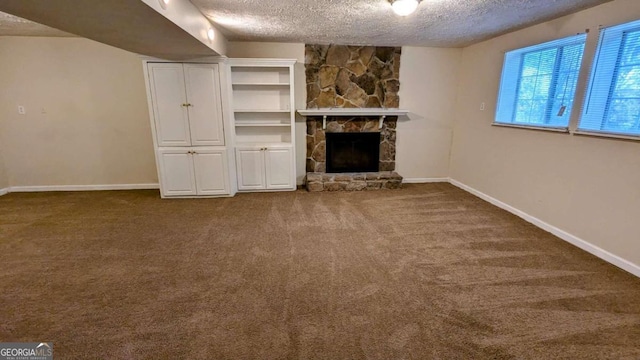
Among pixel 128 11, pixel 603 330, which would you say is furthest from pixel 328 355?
pixel 128 11

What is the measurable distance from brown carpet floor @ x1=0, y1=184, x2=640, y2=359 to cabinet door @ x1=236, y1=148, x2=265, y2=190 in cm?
97

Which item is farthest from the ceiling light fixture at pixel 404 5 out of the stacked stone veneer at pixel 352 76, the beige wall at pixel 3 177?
the beige wall at pixel 3 177

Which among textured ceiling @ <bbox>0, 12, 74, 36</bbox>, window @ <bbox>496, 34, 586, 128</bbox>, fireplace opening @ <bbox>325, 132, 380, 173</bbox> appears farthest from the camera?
fireplace opening @ <bbox>325, 132, 380, 173</bbox>

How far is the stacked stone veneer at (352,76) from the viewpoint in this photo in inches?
180

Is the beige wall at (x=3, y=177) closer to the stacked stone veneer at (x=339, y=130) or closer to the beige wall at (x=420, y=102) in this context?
the beige wall at (x=420, y=102)

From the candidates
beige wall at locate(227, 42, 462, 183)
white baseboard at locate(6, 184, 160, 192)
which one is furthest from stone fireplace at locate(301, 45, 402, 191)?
white baseboard at locate(6, 184, 160, 192)

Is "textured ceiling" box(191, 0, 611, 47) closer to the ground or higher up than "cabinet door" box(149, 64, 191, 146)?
higher up

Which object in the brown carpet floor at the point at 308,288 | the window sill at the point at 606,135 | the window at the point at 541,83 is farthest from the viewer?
the window at the point at 541,83

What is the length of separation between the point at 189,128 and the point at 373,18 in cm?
280

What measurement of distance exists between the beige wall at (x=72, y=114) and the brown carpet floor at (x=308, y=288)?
1209mm

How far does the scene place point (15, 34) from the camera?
13.1 feet

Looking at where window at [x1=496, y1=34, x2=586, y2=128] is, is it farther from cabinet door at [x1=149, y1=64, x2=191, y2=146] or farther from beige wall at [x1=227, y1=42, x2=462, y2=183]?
cabinet door at [x1=149, y1=64, x2=191, y2=146]

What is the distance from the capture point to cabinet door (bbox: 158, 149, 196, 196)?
13.6ft

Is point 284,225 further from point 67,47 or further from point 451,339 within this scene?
point 67,47
